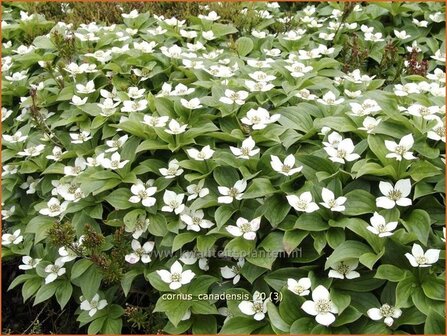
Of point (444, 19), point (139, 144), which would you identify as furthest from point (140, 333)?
point (444, 19)

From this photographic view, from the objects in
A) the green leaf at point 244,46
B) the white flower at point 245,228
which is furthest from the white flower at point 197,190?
the green leaf at point 244,46

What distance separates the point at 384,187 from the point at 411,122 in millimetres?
→ 422

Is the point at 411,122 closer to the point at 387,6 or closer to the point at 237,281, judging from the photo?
the point at 237,281

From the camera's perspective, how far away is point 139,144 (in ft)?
9.52

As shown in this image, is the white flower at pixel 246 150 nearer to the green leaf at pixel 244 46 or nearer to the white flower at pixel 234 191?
the white flower at pixel 234 191

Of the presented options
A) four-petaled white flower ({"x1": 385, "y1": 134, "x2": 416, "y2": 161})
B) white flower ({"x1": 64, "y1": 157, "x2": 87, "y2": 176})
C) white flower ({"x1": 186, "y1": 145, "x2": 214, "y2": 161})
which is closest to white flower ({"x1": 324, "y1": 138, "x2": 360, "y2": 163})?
four-petaled white flower ({"x1": 385, "y1": 134, "x2": 416, "y2": 161})

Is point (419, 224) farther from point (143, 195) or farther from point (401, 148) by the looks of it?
point (143, 195)

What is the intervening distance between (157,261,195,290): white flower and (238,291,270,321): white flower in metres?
0.25

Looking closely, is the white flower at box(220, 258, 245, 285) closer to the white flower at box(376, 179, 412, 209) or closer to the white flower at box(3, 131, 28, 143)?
the white flower at box(376, 179, 412, 209)

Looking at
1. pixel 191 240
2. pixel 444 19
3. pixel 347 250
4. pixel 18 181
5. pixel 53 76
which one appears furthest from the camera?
pixel 444 19

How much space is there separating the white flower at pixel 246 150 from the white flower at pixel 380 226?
0.60 metres

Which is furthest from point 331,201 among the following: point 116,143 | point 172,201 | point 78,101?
point 78,101

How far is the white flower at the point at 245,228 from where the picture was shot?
243 centimetres

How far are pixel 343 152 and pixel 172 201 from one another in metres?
0.78
